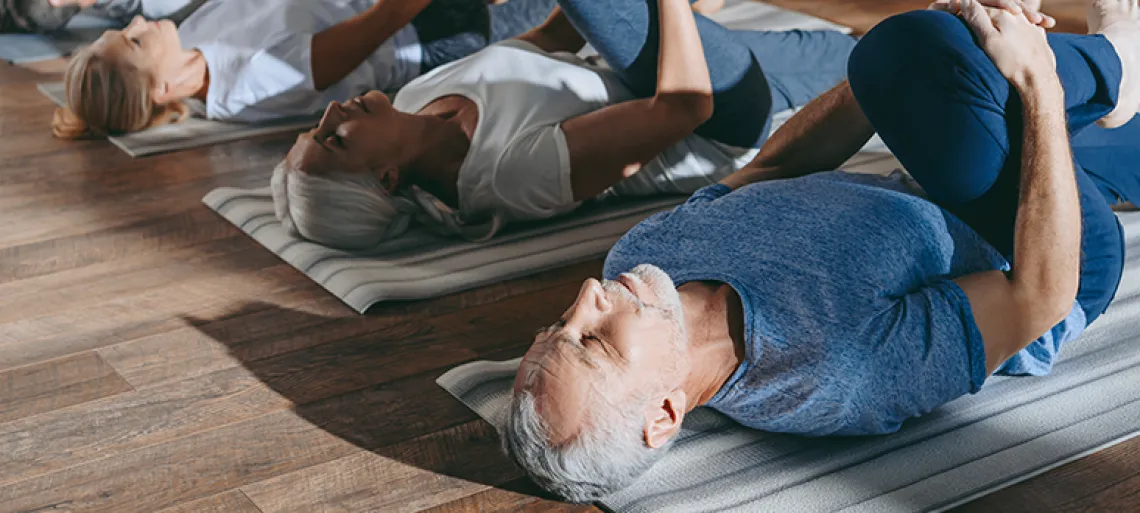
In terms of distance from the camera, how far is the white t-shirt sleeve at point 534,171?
2494mm

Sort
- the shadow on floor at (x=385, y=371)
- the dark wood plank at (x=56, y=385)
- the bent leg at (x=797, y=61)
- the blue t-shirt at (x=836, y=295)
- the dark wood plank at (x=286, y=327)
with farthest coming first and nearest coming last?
the bent leg at (x=797, y=61)
the dark wood plank at (x=286, y=327)
the dark wood plank at (x=56, y=385)
the shadow on floor at (x=385, y=371)
the blue t-shirt at (x=836, y=295)

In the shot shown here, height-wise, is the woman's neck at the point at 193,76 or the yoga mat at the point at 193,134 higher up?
the woman's neck at the point at 193,76

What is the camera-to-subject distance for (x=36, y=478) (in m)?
1.75

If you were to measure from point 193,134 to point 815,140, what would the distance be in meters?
2.03

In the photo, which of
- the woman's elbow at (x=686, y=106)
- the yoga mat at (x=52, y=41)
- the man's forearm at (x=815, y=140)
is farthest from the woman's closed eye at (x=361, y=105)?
the yoga mat at (x=52, y=41)

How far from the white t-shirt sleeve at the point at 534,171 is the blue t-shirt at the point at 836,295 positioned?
73 centimetres

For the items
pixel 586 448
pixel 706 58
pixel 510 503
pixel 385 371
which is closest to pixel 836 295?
pixel 586 448

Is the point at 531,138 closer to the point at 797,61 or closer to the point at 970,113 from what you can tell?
the point at 797,61

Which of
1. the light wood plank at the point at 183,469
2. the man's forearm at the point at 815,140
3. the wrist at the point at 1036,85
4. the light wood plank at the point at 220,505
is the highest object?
the wrist at the point at 1036,85

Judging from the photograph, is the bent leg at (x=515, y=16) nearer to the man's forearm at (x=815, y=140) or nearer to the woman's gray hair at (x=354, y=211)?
the woman's gray hair at (x=354, y=211)

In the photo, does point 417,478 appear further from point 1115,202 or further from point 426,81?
point 1115,202

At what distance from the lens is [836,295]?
1.62 m

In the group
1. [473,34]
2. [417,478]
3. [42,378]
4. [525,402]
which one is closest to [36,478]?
[42,378]

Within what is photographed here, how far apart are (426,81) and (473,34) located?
81 cm
